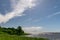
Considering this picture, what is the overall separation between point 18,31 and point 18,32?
866 mm

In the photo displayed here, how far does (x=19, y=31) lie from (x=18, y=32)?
56.2 inches

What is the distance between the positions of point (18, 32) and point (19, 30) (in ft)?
5.04

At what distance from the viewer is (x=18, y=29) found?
83.8 m

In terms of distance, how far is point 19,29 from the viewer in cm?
8362

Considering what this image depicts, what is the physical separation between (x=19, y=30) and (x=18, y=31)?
781 mm

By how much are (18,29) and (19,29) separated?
0.54 m

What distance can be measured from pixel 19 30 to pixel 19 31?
51 cm

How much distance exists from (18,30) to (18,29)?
93cm

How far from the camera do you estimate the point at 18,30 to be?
272ft

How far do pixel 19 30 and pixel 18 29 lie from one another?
0.94m

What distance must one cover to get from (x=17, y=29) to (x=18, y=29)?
1.77ft

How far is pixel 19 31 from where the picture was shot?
273ft

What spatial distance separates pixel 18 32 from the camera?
82.0 metres

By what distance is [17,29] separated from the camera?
3307 inches
